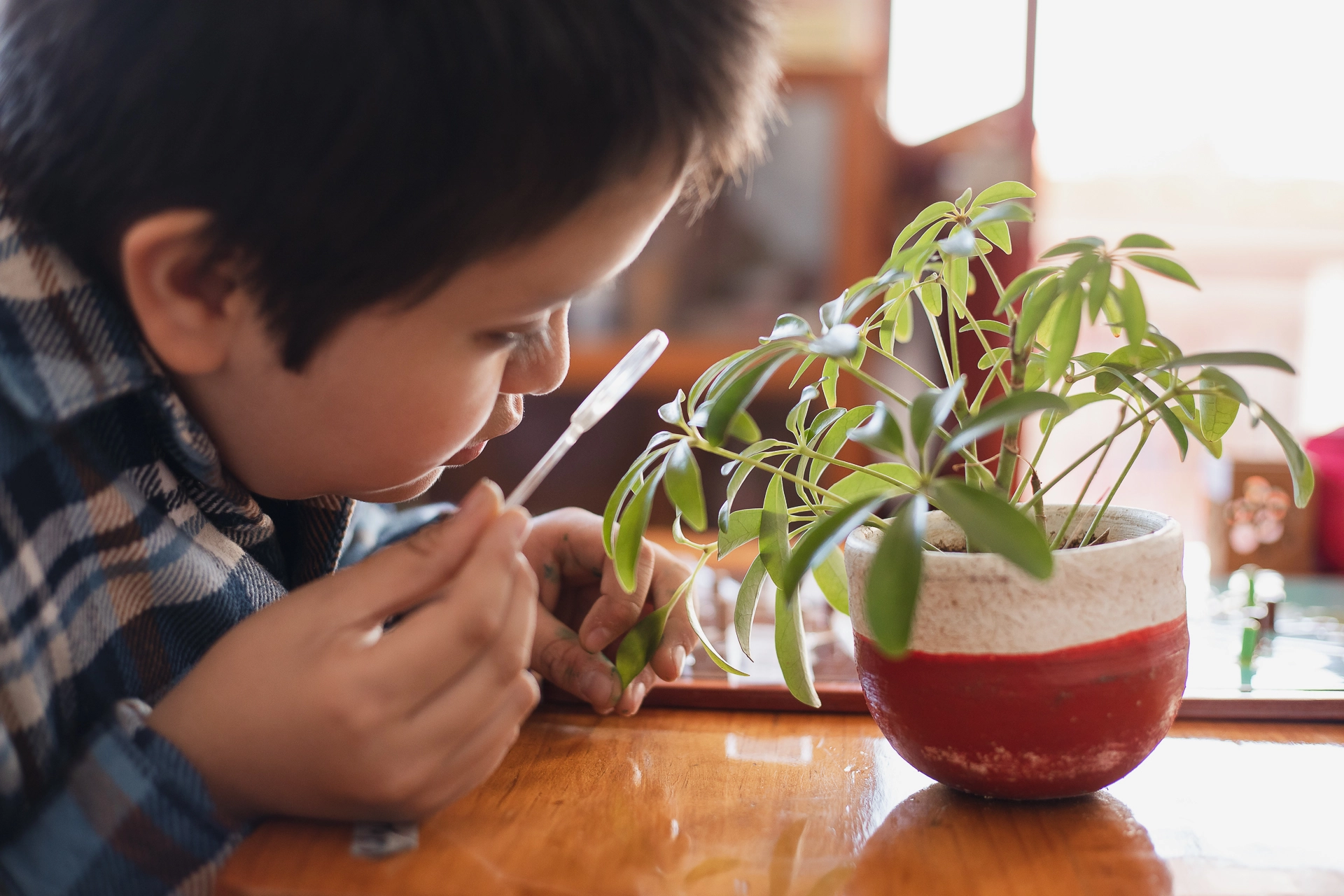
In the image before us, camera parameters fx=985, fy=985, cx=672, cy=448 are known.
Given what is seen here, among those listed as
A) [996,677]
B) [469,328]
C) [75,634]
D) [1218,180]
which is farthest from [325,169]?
[1218,180]

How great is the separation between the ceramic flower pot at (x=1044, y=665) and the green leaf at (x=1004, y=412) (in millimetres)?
79

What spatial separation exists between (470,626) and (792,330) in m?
0.20

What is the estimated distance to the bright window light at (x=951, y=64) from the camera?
1708 mm

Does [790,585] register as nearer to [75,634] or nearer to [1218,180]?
[75,634]

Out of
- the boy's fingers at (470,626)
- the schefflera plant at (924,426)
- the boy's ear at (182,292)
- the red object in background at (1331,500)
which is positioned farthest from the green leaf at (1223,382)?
the red object in background at (1331,500)

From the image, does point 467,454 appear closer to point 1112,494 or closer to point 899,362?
point 899,362

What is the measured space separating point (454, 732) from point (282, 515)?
33cm

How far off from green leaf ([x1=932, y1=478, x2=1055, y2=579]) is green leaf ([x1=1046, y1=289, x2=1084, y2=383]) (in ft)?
0.31

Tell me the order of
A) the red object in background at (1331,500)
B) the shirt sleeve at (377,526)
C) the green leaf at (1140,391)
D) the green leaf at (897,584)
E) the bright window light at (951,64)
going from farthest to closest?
the bright window light at (951,64), the red object in background at (1331,500), the shirt sleeve at (377,526), the green leaf at (1140,391), the green leaf at (897,584)

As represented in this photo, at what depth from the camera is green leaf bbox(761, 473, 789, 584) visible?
1.57ft

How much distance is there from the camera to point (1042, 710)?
0.42m

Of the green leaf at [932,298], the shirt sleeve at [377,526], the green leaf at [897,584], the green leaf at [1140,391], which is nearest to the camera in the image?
the green leaf at [897,584]

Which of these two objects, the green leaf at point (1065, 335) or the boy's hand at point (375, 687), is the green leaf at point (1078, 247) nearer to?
the green leaf at point (1065, 335)

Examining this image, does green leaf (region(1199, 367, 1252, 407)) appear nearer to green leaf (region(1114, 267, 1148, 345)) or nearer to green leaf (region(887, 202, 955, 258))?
green leaf (region(1114, 267, 1148, 345))
